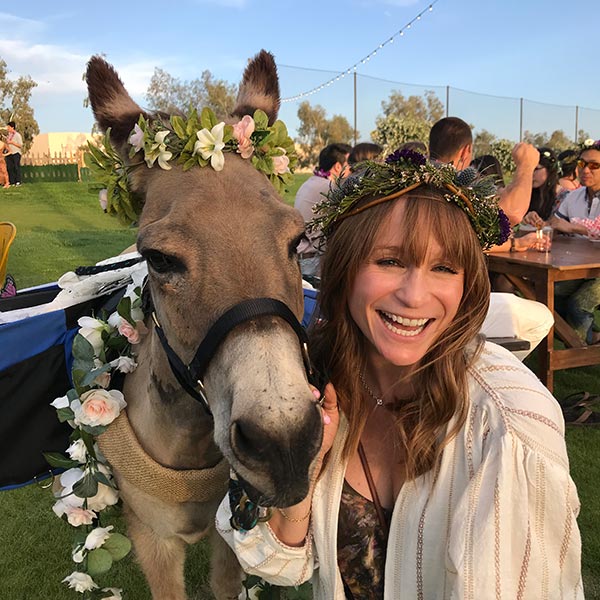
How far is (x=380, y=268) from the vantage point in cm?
173

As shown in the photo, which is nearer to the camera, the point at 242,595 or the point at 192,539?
the point at 192,539

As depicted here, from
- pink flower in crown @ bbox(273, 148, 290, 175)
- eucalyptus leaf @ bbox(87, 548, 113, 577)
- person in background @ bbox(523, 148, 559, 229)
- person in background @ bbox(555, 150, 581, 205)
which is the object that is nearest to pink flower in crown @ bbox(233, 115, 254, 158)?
pink flower in crown @ bbox(273, 148, 290, 175)

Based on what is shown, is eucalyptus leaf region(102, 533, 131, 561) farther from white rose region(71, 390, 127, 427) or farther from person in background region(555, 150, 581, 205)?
person in background region(555, 150, 581, 205)

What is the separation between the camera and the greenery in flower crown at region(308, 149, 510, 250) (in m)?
1.68

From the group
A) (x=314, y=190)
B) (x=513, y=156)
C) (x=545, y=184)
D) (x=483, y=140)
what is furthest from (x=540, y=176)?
(x=483, y=140)

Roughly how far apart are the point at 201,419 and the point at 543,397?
1.19 metres

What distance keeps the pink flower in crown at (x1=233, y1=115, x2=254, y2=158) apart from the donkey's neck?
0.80 metres

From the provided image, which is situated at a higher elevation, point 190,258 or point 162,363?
point 190,258

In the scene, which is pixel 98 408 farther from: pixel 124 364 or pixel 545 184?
pixel 545 184

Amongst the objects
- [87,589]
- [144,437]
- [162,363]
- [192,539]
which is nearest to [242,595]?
[192,539]

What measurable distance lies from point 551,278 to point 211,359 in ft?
13.4

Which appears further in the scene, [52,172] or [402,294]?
[52,172]

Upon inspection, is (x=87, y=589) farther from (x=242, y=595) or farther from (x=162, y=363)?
(x=162, y=363)

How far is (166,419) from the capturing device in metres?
2.09
